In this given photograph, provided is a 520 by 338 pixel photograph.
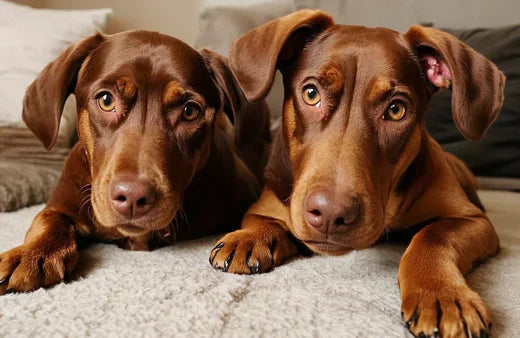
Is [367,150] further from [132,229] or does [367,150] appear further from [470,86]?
[132,229]

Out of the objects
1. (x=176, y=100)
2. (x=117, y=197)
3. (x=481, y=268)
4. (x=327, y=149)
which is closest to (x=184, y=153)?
(x=176, y=100)

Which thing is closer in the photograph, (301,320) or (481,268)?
(301,320)

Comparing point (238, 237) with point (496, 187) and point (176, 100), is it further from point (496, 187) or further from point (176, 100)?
point (496, 187)

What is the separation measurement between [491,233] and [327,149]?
2.86 feet

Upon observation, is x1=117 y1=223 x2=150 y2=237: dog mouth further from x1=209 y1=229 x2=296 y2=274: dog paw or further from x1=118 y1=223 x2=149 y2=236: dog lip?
x1=209 y1=229 x2=296 y2=274: dog paw

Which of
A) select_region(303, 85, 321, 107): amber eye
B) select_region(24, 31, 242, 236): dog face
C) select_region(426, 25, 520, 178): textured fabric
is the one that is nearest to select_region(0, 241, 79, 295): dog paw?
select_region(24, 31, 242, 236): dog face

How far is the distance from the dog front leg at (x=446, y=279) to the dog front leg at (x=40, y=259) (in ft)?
3.63

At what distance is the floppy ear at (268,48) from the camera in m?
1.99

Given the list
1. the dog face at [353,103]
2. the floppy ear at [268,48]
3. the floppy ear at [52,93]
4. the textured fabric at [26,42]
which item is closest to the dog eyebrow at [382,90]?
the dog face at [353,103]

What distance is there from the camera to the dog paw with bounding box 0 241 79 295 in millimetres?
1623

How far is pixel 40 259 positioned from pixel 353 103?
46.8 inches

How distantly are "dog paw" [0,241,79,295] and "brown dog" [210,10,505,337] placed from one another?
52cm

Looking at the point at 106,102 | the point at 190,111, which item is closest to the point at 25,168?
the point at 106,102

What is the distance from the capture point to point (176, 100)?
2.05 meters
